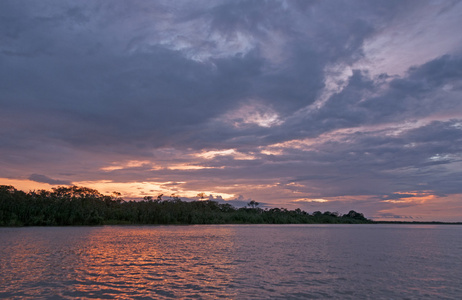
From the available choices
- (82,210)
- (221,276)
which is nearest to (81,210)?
(82,210)

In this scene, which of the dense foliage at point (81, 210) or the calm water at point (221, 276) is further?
the dense foliage at point (81, 210)

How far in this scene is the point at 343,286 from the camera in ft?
82.4

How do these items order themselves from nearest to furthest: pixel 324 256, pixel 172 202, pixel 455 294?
pixel 455 294 → pixel 324 256 → pixel 172 202

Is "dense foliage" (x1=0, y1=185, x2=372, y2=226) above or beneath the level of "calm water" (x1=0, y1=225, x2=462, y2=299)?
above

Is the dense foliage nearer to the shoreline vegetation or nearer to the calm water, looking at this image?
the shoreline vegetation

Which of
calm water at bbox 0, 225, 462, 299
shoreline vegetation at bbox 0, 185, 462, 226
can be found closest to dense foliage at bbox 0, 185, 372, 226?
shoreline vegetation at bbox 0, 185, 462, 226

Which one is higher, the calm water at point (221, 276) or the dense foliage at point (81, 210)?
the dense foliage at point (81, 210)

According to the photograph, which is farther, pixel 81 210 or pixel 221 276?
pixel 81 210

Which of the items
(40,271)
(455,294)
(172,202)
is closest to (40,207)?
(172,202)

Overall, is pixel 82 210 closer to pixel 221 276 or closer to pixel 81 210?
pixel 81 210

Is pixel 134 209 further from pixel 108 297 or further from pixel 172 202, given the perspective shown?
pixel 108 297

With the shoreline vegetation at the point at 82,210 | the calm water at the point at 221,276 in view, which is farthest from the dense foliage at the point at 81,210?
the calm water at the point at 221,276

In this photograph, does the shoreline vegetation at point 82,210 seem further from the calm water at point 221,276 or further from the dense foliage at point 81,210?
the calm water at point 221,276

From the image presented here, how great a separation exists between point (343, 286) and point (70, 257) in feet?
95.0
